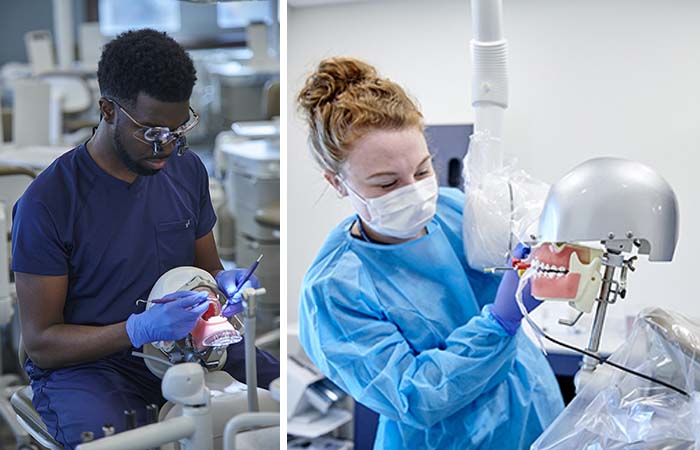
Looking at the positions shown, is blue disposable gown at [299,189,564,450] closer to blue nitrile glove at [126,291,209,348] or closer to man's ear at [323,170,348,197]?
man's ear at [323,170,348,197]

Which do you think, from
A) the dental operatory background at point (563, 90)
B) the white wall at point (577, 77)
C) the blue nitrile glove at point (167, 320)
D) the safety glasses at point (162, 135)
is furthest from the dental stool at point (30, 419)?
the white wall at point (577, 77)

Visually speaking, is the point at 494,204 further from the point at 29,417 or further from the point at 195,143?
the point at 29,417

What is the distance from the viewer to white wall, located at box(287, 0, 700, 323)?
283 cm

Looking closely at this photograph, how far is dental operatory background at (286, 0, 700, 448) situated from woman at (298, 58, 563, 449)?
1.32 m

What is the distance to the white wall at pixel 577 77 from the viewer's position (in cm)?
283

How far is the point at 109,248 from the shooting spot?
768 mm

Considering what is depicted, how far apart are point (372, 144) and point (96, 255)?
1.75 ft

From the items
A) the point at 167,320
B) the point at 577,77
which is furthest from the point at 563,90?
the point at 167,320

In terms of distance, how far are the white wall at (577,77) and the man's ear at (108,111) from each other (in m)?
2.23

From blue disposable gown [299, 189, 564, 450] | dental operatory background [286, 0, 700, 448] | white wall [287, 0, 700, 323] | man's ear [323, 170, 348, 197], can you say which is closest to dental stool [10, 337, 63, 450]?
blue disposable gown [299, 189, 564, 450]

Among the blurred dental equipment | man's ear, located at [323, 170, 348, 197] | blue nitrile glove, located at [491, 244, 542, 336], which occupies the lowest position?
the blurred dental equipment

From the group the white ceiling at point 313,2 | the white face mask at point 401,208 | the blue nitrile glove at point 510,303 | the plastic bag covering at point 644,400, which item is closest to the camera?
the plastic bag covering at point 644,400

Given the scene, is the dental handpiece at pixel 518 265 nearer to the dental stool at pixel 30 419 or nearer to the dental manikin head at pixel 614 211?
the dental manikin head at pixel 614 211

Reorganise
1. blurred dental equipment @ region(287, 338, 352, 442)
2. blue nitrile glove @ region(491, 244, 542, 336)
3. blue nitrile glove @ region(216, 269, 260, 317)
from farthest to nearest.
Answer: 1. blurred dental equipment @ region(287, 338, 352, 442)
2. blue nitrile glove @ region(491, 244, 542, 336)
3. blue nitrile glove @ region(216, 269, 260, 317)
